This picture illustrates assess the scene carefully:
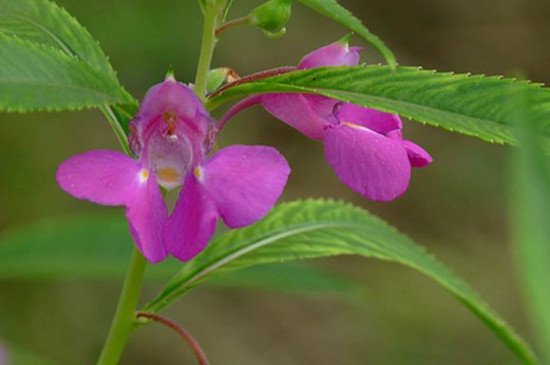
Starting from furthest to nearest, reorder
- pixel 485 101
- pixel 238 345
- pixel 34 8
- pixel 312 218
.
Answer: pixel 238 345, pixel 312 218, pixel 34 8, pixel 485 101

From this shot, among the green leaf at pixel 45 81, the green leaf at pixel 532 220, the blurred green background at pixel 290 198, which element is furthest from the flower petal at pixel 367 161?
the blurred green background at pixel 290 198

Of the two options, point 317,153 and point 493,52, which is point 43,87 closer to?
point 317,153

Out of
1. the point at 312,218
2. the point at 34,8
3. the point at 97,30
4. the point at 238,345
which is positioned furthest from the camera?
the point at 238,345

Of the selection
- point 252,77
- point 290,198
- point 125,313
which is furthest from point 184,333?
point 290,198

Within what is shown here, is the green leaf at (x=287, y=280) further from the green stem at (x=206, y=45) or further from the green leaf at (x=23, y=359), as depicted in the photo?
the green stem at (x=206, y=45)

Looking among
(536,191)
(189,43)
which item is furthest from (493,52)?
(536,191)
